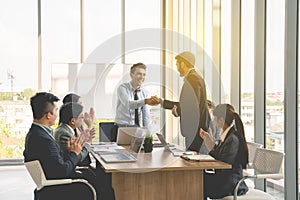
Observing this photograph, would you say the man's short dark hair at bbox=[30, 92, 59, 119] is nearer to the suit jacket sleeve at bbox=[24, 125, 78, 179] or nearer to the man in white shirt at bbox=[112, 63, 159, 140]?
the suit jacket sleeve at bbox=[24, 125, 78, 179]

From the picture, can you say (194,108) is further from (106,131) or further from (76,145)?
(106,131)

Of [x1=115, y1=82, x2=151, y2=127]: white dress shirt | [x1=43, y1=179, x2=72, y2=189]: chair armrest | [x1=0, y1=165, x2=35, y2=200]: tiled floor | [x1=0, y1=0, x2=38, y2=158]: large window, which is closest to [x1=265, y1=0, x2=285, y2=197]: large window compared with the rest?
[x1=115, y1=82, x2=151, y2=127]: white dress shirt

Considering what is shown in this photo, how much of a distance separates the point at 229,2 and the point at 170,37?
260 cm

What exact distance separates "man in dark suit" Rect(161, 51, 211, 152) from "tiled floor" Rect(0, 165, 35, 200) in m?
2.33

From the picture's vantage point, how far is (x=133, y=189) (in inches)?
121

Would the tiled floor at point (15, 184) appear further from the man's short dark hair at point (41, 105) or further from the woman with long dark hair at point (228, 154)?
the woman with long dark hair at point (228, 154)

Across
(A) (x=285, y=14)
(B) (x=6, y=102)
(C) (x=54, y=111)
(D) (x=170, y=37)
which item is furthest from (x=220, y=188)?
(B) (x=6, y=102)

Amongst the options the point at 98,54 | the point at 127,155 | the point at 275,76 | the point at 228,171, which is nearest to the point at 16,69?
the point at 98,54

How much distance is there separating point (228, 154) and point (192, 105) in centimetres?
76

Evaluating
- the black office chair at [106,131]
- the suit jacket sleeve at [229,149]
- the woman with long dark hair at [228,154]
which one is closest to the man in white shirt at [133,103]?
the black office chair at [106,131]

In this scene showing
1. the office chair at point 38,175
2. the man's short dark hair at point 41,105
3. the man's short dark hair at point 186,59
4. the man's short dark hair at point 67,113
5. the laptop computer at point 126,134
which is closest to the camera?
the office chair at point 38,175

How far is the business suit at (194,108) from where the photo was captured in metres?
3.78

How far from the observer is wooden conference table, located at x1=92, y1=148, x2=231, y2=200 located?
9.87 ft

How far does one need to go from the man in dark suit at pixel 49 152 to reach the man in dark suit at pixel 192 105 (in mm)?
1065
